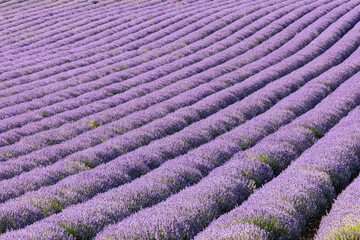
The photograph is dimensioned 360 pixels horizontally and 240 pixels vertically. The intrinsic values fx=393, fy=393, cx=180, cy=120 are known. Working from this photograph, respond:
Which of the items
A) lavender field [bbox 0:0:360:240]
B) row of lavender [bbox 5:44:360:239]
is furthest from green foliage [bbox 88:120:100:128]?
row of lavender [bbox 5:44:360:239]

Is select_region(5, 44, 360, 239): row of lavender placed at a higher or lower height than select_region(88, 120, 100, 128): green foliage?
higher

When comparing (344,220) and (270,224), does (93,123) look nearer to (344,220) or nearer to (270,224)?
(270,224)

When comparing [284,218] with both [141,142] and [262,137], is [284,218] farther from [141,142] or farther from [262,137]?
[141,142]

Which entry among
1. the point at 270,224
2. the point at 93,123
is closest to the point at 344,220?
the point at 270,224

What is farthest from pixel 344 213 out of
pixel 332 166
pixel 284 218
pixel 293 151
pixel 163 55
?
pixel 163 55

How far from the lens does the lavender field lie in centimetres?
487

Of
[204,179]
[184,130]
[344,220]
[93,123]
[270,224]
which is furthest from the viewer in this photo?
[93,123]

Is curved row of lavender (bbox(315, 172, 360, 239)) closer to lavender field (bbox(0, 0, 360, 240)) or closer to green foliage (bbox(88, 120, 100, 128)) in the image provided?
lavender field (bbox(0, 0, 360, 240))

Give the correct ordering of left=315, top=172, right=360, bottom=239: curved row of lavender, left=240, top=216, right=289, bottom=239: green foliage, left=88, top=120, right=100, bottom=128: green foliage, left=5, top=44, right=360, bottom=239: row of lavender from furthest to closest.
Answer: left=88, top=120, right=100, bottom=128: green foliage, left=5, top=44, right=360, bottom=239: row of lavender, left=240, top=216, right=289, bottom=239: green foliage, left=315, top=172, right=360, bottom=239: curved row of lavender

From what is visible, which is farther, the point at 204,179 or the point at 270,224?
the point at 204,179

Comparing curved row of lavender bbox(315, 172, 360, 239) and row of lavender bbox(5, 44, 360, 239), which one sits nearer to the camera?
curved row of lavender bbox(315, 172, 360, 239)

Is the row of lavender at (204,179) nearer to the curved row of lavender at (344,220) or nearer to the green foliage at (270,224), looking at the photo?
Result: the green foliage at (270,224)

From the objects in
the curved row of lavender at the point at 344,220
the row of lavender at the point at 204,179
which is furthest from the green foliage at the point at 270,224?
A: the row of lavender at the point at 204,179

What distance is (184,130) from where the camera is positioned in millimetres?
9180
